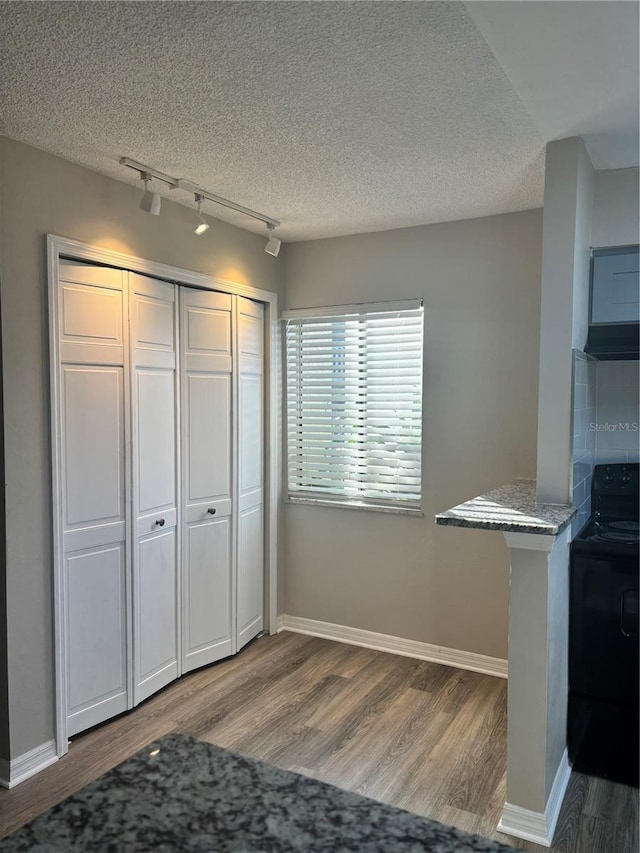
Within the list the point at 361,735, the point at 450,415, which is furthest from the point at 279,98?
the point at 361,735

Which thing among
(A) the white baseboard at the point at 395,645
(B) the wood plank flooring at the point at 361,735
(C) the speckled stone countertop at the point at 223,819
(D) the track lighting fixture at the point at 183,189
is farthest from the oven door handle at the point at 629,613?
(D) the track lighting fixture at the point at 183,189

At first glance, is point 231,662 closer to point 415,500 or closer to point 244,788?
point 415,500

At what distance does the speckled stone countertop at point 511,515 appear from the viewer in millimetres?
2129

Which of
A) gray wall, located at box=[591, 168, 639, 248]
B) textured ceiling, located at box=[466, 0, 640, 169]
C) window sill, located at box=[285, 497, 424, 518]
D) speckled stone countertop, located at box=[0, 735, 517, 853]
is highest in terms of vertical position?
textured ceiling, located at box=[466, 0, 640, 169]

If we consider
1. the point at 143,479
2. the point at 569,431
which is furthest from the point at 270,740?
the point at 569,431

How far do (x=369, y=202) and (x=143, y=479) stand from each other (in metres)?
1.89

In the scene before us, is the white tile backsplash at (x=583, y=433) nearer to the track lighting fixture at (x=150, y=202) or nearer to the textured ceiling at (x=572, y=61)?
the textured ceiling at (x=572, y=61)

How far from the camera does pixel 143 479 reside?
3.23 m

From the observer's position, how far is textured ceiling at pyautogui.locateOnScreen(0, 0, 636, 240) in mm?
1727

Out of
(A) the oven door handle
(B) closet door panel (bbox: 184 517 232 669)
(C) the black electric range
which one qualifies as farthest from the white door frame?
(A) the oven door handle

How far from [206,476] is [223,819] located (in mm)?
2960

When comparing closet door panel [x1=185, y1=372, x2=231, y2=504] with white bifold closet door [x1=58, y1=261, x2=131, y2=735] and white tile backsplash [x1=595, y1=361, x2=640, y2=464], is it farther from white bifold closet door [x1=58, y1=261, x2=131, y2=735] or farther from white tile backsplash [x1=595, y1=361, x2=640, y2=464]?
white tile backsplash [x1=595, y1=361, x2=640, y2=464]

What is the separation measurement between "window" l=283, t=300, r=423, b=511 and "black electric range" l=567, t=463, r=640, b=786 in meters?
1.41

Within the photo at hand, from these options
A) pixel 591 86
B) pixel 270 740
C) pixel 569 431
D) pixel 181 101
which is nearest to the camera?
pixel 591 86
